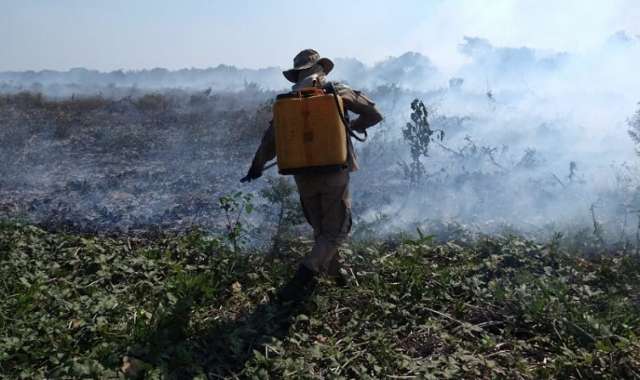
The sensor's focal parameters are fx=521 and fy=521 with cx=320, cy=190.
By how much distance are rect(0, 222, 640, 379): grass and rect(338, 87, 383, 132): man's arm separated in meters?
1.06

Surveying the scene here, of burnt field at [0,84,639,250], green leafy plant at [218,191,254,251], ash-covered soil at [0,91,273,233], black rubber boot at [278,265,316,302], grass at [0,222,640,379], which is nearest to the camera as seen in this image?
grass at [0,222,640,379]

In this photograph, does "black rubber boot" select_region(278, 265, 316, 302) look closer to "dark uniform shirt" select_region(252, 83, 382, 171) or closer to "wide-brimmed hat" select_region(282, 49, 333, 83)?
"dark uniform shirt" select_region(252, 83, 382, 171)

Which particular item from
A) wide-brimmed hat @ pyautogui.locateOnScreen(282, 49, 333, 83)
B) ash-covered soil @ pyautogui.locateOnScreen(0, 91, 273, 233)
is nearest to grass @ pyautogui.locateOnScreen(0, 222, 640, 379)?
ash-covered soil @ pyautogui.locateOnScreen(0, 91, 273, 233)

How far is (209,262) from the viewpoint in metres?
4.31

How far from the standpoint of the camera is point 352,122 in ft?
12.5

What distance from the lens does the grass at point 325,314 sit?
2846mm

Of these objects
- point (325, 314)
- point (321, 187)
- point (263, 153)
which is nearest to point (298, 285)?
point (325, 314)

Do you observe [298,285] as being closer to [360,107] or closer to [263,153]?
[263,153]

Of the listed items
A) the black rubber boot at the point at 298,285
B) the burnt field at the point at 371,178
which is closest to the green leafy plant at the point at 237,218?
the burnt field at the point at 371,178

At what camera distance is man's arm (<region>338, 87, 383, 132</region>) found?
362cm

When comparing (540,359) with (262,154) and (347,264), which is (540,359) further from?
(262,154)

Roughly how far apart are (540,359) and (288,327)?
1501 millimetres

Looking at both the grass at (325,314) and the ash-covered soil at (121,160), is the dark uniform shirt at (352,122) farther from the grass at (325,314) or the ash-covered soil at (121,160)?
the ash-covered soil at (121,160)

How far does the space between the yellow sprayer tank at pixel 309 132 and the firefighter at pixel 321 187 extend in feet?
0.47
